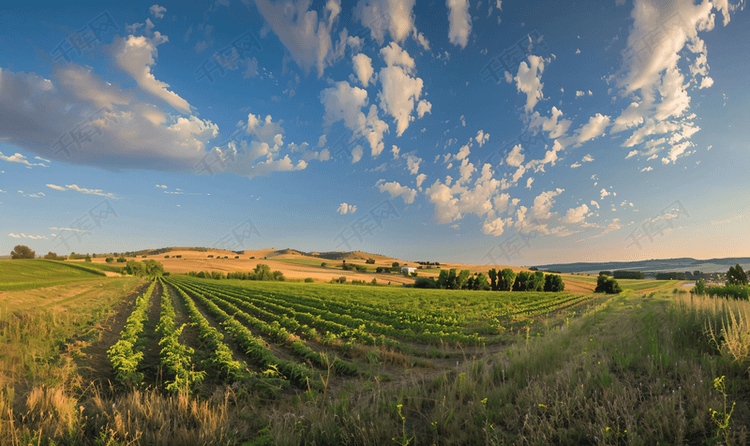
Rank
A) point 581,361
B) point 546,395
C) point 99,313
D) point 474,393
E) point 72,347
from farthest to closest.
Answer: point 99,313
point 72,347
point 581,361
point 474,393
point 546,395

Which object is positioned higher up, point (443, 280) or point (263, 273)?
point (263, 273)

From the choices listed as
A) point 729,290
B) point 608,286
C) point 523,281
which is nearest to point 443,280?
point 523,281

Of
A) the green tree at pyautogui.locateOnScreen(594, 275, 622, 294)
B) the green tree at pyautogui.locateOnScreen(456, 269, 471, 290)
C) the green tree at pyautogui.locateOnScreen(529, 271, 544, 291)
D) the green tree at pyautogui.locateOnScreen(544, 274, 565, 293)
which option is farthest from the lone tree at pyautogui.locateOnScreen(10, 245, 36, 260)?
the green tree at pyautogui.locateOnScreen(594, 275, 622, 294)

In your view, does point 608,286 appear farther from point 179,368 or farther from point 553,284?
point 179,368

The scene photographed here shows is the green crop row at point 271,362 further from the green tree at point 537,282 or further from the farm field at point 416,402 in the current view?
the green tree at point 537,282

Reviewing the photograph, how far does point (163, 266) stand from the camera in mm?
111750

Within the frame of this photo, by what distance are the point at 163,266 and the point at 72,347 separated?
126 metres

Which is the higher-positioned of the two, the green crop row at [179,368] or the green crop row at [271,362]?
the green crop row at [179,368]

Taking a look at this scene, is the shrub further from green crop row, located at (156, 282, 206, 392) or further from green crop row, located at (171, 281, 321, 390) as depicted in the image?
green crop row, located at (156, 282, 206, 392)

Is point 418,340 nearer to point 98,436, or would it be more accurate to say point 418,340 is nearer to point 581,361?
point 581,361

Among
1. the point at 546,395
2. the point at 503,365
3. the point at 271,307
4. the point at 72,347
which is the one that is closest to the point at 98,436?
the point at 546,395

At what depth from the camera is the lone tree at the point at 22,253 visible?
89213 millimetres

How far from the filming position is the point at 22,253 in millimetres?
90500

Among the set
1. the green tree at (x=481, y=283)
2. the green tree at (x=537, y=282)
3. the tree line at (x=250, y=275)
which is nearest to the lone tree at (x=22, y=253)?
the tree line at (x=250, y=275)
